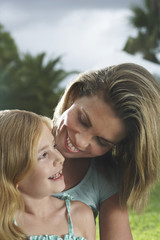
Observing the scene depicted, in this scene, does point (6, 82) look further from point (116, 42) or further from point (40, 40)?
point (116, 42)

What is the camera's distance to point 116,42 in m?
25.5

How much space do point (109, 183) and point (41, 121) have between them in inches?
26.4

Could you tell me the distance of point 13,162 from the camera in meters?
1.94

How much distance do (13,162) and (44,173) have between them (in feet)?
0.50

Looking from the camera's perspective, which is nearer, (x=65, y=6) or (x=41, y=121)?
(x=41, y=121)

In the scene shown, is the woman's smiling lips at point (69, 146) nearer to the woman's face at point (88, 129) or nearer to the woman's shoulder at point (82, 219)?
the woman's face at point (88, 129)

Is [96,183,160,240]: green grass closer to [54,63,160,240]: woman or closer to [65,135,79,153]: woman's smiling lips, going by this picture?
[54,63,160,240]: woman

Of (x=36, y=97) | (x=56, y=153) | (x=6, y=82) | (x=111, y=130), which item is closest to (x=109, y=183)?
(x=111, y=130)

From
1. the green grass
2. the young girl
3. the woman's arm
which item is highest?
the young girl

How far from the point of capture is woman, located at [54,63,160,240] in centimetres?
219

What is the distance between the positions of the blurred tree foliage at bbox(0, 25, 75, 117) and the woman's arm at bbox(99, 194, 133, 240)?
10152 millimetres

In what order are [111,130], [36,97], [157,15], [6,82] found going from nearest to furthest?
[111,130]
[36,97]
[6,82]
[157,15]

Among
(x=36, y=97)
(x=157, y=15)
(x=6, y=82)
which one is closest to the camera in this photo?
(x=36, y=97)

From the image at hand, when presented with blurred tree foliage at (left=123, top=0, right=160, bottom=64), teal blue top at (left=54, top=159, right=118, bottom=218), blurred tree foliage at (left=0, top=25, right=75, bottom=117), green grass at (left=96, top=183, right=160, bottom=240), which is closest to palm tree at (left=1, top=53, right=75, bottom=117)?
blurred tree foliage at (left=0, top=25, right=75, bottom=117)
